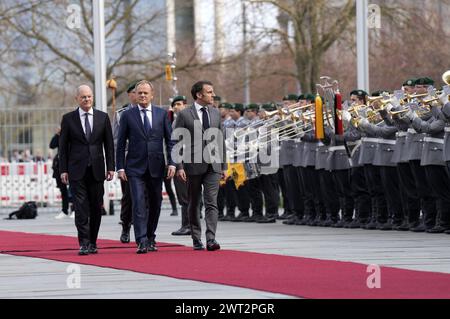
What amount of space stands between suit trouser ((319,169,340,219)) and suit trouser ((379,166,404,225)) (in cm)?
182

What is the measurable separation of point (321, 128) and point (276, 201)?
12.1 ft

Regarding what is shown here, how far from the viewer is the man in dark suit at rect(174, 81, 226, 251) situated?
16922 mm

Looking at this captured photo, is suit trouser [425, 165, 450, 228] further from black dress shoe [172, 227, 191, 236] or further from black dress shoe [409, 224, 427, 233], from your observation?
black dress shoe [172, 227, 191, 236]

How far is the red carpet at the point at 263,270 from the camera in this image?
37.7 ft

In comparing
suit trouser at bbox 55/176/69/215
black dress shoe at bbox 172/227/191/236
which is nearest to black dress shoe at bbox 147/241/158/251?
black dress shoe at bbox 172/227/191/236

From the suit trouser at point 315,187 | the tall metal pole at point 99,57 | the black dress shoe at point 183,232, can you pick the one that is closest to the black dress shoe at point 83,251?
the black dress shoe at point 183,232

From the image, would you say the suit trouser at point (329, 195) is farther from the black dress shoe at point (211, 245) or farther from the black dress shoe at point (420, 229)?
the black dress shoe at point (211, 245)

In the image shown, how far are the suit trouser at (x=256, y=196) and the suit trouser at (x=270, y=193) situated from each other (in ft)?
0.68

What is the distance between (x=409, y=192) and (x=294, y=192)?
394 centimetres

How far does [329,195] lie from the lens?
22500mm

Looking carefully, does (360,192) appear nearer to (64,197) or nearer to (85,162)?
(85,162)

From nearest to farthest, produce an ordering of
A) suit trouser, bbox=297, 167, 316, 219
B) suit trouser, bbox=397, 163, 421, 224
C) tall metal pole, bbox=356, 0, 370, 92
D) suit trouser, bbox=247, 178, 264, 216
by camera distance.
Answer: suit trouser, bbox=397, 163, 421, 224, suit trouser, bbox=297, 167, 316, 219, suit trouser, bbox=247, 178, 264, 216, tall metal pole, bbox=356, 0, 370, 92

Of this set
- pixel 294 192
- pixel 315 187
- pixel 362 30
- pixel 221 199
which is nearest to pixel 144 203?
pixel 315 187

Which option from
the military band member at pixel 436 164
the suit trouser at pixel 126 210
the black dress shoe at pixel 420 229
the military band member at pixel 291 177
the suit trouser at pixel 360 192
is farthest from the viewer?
the military band member at pixel 291 177
